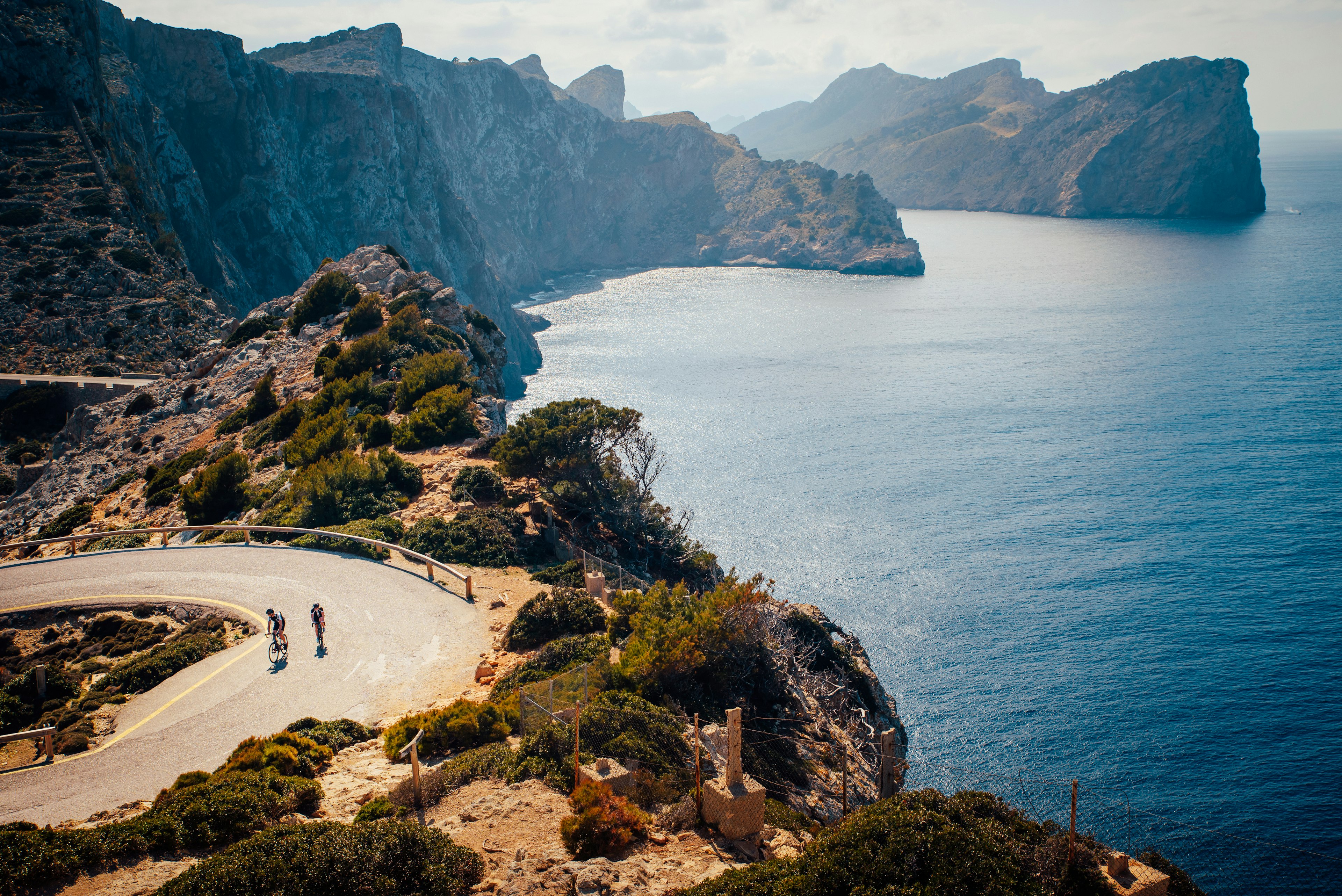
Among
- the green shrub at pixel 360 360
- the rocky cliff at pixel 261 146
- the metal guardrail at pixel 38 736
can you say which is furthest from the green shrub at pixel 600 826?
the rocky cliff at pixel 261 146

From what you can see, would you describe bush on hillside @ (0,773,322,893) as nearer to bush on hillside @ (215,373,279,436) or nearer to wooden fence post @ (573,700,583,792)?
wooden fence post @ (573,700,583,792)

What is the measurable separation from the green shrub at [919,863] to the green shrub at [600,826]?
2.22m

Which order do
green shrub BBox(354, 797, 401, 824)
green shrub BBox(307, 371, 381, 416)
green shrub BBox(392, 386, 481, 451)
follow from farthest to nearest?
1. green shrub BBox(307, 371, 381, 416)
2. green shrub BBox(392, 386, 481, 451)
3. green shrub BBox(354, 797, 401, 824)

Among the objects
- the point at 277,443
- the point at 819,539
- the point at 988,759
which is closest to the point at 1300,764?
the point at 988,759

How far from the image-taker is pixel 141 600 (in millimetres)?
31422

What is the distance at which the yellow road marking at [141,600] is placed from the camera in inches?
840

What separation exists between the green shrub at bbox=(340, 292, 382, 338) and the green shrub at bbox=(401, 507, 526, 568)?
33.9 meters

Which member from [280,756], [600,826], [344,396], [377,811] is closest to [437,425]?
[344,396]

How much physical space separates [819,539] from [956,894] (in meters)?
64.7

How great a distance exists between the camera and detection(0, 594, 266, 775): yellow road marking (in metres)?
21.3

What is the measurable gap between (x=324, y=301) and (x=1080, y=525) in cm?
7254

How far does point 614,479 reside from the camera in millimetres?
41625

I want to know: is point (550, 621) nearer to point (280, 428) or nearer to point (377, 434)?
point (377, 434)

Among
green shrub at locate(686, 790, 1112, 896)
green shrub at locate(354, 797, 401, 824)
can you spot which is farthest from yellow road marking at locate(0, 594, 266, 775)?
green shrub at locate(686, 790, 1112, 896)
